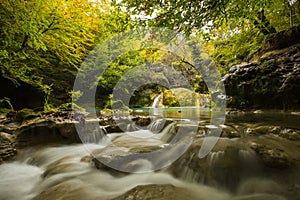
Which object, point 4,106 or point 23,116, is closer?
point 23,116

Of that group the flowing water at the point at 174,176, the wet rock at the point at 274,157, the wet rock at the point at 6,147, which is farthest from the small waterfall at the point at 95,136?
the wet rock at the point at 274,157

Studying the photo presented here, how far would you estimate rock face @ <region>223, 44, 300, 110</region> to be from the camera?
5691 millimetres

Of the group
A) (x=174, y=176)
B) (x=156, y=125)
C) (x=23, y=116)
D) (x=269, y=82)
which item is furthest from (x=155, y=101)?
(x=174, y=176)

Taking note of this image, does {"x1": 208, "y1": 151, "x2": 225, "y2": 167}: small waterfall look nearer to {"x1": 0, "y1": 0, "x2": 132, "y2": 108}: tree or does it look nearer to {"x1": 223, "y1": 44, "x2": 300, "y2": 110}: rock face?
{"x1": 0, "y1": 0, "x2": 132, "y2": 108}: tree

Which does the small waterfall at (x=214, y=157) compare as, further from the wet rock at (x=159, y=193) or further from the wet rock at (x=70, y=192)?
the wet rock at (x=70, y=192)

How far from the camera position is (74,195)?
2.50 meters

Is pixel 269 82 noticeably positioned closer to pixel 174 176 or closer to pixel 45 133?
pixel 174 176

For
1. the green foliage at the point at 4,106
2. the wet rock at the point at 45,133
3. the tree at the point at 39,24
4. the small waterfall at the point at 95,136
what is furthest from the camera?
the green foliage at the point at 4,106

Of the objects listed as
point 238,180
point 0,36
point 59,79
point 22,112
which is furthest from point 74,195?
point 59,79

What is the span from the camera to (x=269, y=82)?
612cm

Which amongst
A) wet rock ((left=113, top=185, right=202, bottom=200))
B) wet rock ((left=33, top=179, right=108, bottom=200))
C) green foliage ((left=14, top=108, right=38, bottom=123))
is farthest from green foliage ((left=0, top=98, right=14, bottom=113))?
wet rock ((left=113, top=185, right=202, bottom=200))

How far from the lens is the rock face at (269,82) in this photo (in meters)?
5.69

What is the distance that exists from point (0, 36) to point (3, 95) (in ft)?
11.1

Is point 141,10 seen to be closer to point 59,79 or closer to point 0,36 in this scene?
point 0,36
